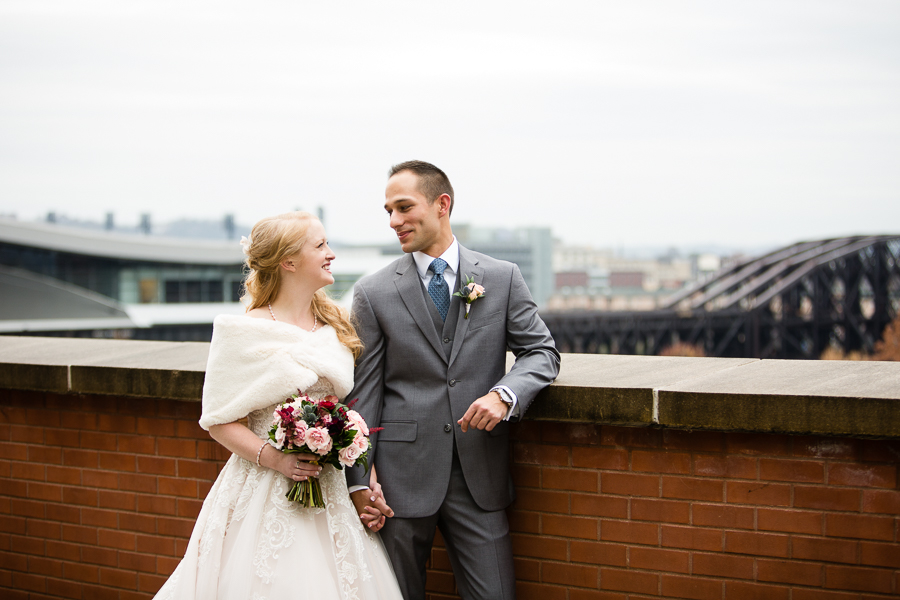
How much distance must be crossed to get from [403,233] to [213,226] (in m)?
138

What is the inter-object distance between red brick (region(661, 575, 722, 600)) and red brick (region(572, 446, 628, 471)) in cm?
44

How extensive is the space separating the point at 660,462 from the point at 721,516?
0.91ft

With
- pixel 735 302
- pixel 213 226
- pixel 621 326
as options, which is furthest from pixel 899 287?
pixel 213 226

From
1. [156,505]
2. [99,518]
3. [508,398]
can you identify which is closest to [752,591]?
[508,398]

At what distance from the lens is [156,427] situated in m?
3.64

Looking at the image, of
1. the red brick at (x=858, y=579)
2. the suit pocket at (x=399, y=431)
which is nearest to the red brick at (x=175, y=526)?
the suit pocket at (x=399, y=431)

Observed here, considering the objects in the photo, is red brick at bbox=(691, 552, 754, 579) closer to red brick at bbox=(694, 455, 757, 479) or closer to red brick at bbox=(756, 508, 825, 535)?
red brick at bbox=(756, 508, 825, 535)

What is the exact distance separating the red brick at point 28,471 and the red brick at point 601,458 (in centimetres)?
278

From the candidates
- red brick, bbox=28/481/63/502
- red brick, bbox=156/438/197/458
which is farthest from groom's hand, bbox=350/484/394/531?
red brick, bbox=28/481/63/502

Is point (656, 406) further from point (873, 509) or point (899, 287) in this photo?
point (899, 287)

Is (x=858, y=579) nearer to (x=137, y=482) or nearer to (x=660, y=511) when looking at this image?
(x=660, y=511)

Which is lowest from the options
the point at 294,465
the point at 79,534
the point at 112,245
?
the point at 79,534

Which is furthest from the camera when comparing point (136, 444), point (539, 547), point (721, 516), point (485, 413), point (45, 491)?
point (45, 491)

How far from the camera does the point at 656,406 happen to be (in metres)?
2.72
